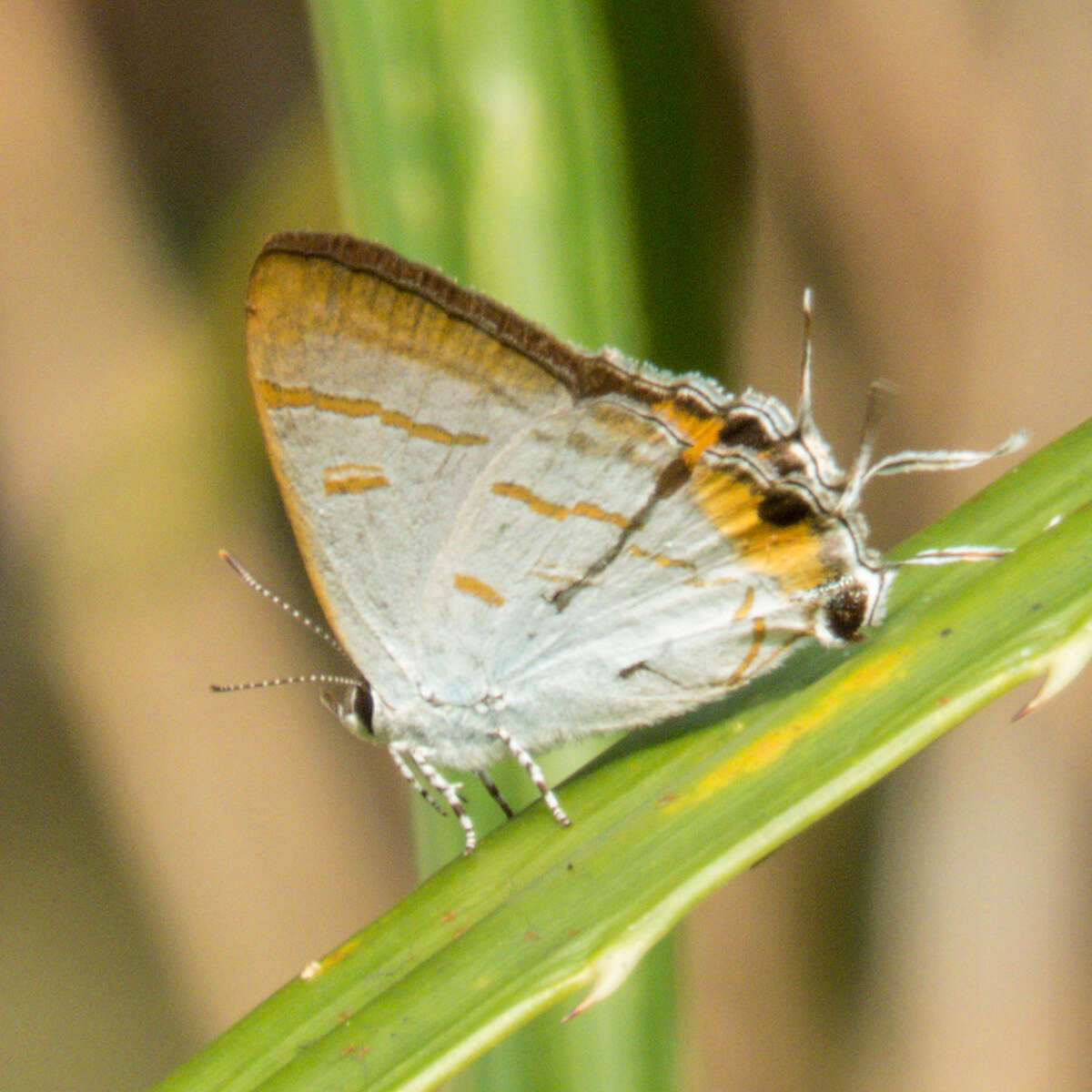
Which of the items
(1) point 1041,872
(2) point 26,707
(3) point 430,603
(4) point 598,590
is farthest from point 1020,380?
(2) point 26,707

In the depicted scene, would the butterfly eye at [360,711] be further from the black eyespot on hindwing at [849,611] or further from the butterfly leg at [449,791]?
the black eyespot on hindwing at [849,611]

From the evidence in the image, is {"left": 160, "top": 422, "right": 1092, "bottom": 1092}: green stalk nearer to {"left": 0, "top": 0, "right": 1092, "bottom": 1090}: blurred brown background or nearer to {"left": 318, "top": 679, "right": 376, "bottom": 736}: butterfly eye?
{"left": 318, "top": 679, "right": 376, "bottom": 736}: butterfly eye

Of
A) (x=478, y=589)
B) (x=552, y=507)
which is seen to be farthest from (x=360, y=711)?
(x=552, y=507)

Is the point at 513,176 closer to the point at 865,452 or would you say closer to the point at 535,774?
the point at 865,452

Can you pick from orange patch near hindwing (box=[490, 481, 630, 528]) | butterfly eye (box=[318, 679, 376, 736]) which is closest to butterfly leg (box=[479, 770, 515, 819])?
butterfly eye (box=[318, 679, 376, 736])

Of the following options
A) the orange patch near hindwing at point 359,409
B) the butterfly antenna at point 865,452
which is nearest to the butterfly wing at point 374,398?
the orange patch near hindwing at point 359,409
